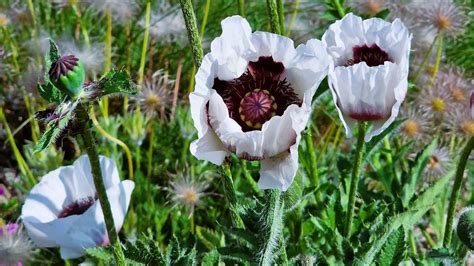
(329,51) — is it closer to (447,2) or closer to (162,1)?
(447,2)

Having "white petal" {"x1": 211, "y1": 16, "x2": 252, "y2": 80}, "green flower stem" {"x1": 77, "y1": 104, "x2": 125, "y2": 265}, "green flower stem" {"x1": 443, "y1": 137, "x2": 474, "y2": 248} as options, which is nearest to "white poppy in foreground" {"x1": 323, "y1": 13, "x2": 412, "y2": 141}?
"white petal" {"x1": 211, "y1": 16, "x2": 252, "y2": 80}

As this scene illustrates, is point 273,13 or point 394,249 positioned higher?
point 273,13

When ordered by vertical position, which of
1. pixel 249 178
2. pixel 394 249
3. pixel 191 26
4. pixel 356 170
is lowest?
pixel 249 178

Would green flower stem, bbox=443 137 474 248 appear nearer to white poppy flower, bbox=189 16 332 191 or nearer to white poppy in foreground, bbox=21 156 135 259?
white poppy flower, bbox=189 16 332 191

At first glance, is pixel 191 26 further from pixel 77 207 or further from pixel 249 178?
pixel 249 178

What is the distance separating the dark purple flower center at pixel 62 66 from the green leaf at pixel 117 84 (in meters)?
0.05

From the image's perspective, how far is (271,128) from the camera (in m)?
1.14

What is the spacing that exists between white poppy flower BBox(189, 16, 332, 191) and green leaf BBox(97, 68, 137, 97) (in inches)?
3.1

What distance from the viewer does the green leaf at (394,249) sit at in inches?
57.7

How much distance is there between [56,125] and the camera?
1127mm

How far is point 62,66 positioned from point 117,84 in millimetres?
71

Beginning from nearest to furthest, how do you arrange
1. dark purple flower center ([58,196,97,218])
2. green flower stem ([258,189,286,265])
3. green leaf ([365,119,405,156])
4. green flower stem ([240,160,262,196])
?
green flower stem ([258,189,286,265]), dark purple flower center ([58,196,97,218]), green leaf ([365,119,405,156]), green flower stem ([240,160,262,196])

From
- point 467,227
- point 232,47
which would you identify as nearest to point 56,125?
point 232,47

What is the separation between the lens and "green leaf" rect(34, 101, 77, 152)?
112 cm
